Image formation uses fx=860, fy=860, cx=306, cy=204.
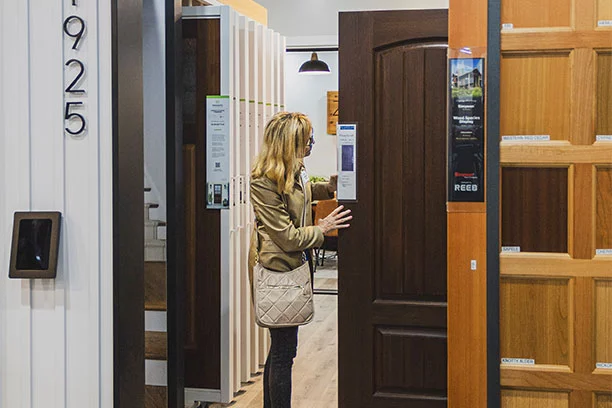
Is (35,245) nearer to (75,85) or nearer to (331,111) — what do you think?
(75,85)

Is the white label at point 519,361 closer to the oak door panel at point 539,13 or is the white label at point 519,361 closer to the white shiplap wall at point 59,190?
the oak door panel at point 539,13

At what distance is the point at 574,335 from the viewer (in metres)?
3.07

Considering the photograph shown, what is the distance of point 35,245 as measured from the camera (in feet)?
8.09

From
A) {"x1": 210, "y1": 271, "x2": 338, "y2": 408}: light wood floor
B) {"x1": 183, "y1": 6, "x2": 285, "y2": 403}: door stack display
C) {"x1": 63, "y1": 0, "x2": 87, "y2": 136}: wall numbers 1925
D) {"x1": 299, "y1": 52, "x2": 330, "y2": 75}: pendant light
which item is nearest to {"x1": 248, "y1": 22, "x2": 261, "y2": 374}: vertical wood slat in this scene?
{"x1": 210, "y1": 271, "x2": 338, "y2": 408}: light wood floor

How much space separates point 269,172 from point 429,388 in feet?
4.26

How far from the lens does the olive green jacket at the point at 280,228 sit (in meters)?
3.83

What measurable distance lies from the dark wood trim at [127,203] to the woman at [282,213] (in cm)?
125

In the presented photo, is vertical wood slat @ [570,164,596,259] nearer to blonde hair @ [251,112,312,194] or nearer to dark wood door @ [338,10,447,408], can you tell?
dark wood door @ [338,10,447,408]

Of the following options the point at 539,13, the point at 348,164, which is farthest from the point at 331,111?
the point at 539,13

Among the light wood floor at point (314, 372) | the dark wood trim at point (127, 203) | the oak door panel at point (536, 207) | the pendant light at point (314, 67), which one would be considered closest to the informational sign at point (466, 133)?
Answer: the oak door panel at point (536, 207)

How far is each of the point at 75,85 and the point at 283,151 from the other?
4.90 feet

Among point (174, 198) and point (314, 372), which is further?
point (314, 372)

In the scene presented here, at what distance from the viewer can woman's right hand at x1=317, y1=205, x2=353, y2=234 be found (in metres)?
4.04

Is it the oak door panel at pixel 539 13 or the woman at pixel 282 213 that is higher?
the oak door panel at pixel 539 13
